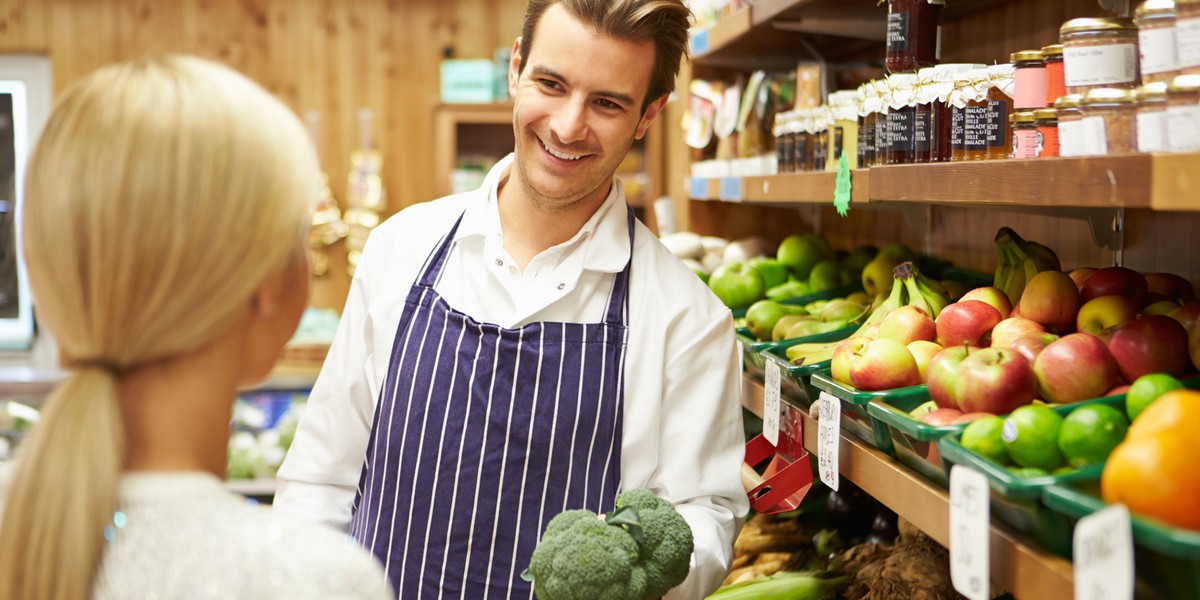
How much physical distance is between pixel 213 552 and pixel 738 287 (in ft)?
6.27

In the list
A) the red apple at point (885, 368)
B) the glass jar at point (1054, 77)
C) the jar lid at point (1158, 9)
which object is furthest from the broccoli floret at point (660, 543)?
the jar lid at point (1158, 9)

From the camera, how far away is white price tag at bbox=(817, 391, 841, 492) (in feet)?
5.74

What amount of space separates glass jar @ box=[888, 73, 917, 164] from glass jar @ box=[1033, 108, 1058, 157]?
14.7 inches

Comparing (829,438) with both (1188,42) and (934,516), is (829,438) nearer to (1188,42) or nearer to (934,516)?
(934,516)

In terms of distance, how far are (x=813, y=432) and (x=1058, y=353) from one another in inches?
23.9

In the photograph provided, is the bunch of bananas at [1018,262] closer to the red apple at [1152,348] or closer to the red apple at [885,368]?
the red apple at [885,368]

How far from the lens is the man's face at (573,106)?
191cm

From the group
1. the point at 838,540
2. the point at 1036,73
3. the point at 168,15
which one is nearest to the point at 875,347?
the point at 1036,73

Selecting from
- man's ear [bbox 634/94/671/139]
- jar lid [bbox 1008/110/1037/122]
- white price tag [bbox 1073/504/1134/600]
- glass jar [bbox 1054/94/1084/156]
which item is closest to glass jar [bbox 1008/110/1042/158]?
jar lid [bbox 1008/110/1037/122]

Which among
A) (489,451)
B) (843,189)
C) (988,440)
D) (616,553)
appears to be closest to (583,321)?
(489,451)

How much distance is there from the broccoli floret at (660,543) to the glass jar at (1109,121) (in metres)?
0.71

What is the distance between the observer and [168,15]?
5.55m

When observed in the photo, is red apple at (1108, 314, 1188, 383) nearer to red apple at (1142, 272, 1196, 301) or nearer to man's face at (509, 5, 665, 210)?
red apple at (1142, 272, 1196, 301)

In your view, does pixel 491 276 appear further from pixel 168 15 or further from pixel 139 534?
Result: pixel 168 15
